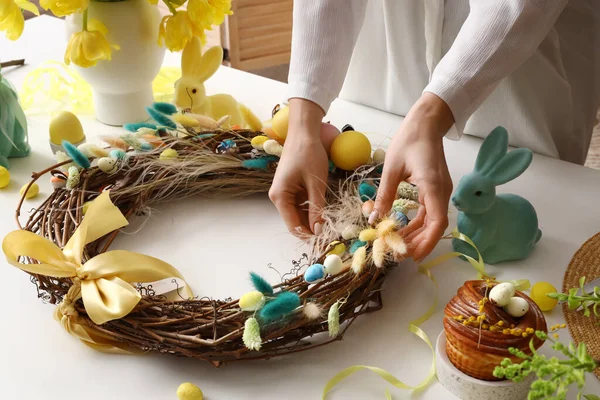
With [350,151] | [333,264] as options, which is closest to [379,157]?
[350,151]

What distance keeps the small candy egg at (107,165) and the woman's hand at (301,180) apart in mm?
249

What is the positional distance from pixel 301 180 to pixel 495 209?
254 mm

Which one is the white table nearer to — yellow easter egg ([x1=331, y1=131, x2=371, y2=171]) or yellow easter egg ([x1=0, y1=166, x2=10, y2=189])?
yellow easter egg ([x1=0, y1=166, x2=10, y2=189])

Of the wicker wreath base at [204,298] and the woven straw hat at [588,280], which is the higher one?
the woven straw hat at [588,280]

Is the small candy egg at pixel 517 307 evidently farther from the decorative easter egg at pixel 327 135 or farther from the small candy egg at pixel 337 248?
the decorative easter egg at pixel 327 135

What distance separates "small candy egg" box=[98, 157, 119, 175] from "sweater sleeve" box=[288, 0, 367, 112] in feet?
0.91

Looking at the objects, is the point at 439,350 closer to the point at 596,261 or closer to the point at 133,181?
the point at 596,261

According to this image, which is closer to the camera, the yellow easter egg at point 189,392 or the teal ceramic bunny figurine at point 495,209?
the yellow easter egg at point 189,392

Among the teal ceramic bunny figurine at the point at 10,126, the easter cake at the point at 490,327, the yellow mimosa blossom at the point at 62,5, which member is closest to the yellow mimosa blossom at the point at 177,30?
the yellow mimosa blossom at the point at 62,5

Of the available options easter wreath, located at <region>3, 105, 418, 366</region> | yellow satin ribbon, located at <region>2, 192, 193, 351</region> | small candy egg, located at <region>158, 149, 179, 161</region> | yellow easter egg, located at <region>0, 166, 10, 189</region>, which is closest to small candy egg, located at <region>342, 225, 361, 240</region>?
easter wreath, located at <region>3, 105, 418, 366</region>

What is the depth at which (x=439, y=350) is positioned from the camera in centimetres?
69

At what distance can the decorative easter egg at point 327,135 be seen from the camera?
0.94 metres

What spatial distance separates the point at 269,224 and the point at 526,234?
346 millimetres

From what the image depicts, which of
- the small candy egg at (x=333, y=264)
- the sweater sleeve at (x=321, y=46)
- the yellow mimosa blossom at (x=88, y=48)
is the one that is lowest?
the small candy egg at (x=333, y=264)
